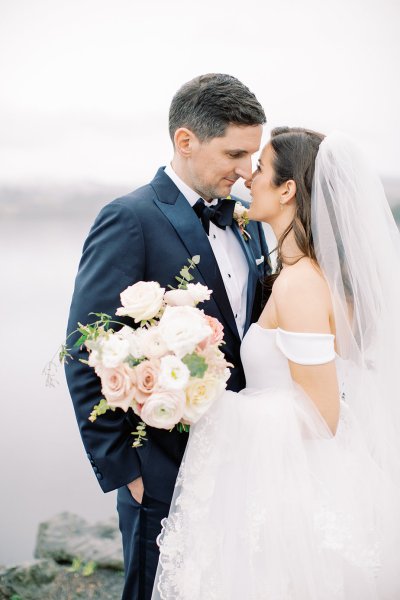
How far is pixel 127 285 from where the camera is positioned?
69.6 inches

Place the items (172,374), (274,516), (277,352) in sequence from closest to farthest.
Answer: (172,374) → (274,516) → (277,352)

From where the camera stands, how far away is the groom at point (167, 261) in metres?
1.76

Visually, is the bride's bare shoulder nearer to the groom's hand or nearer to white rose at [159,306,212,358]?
white rose at [159,306,212,358]

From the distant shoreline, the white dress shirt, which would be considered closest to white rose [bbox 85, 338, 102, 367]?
the white dress shirt

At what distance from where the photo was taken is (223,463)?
1.64 metres

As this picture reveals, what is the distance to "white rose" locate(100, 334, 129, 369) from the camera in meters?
1.46

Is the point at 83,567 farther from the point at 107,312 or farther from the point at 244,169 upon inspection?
the point at 244,169

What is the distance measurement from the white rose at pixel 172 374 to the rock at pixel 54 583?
1.82 meters

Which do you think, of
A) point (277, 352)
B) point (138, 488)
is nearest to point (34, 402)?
point (138, 488)

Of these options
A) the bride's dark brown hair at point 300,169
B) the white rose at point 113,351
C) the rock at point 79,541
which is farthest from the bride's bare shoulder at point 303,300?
the rock at point 79,541

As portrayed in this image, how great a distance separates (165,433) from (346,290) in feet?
2.32

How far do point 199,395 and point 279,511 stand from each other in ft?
1.30

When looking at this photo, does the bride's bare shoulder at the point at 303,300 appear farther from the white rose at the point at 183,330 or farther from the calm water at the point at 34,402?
the calm water at the point at 34,402

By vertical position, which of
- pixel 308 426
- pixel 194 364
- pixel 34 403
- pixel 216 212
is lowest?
pixel 34 403
